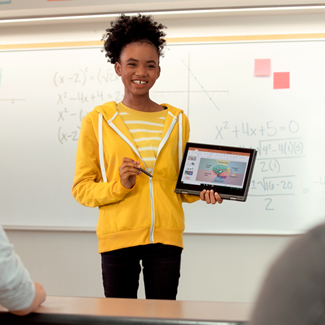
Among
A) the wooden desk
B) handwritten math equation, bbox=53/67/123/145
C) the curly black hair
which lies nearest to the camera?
the wooden desk

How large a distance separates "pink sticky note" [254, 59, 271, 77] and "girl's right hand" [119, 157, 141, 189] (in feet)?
4.70

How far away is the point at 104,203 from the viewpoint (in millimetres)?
1403

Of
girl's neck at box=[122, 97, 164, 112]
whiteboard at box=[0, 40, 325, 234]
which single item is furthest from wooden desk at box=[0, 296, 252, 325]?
whiteboard at box=[0, 40, 325, 234]

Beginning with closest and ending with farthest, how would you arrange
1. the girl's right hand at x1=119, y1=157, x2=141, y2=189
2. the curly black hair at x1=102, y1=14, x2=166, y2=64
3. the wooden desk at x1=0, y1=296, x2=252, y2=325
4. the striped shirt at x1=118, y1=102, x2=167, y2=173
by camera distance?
the wooden desk at x1=0, y1=296, x2=252, y2=325 → the girl's right hand at x1=119, y1=157, x2=141, y2=189 → the striped shirt at x1=118, y1=102, x2=167, y2=173 → the curly black hair at x1=102, y1=14, x2=166, y2=64

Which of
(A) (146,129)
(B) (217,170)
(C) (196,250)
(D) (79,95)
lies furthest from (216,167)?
(D) (79,95)

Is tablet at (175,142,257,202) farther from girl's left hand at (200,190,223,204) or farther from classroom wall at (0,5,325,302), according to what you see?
classroom wall at (0,5,325,302)

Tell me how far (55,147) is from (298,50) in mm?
1661

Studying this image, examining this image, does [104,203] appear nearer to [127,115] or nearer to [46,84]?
[127,115]

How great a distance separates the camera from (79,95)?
262 centimetres

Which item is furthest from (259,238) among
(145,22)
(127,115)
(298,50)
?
(145,22)

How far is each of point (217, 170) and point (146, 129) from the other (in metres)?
0.31

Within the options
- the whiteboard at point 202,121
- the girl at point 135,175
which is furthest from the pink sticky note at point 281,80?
the girl at point 135,175

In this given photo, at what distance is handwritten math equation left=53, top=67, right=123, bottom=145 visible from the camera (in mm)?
2604

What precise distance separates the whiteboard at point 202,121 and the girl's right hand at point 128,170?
1195mm
